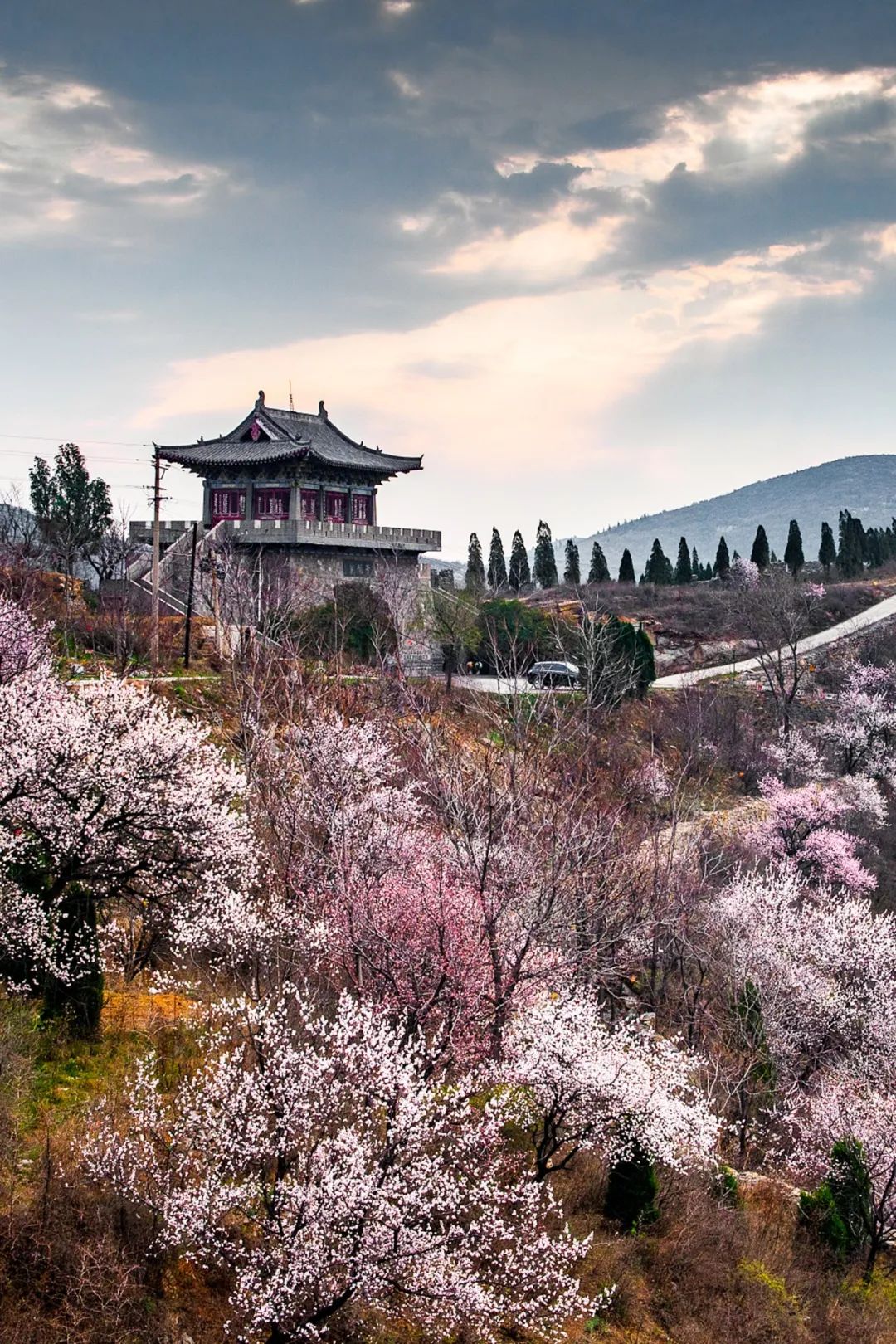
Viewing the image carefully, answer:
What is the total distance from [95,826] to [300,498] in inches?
1343

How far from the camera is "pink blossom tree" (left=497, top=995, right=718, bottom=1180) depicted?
13.9m

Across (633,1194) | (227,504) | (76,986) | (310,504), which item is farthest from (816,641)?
(76,986)

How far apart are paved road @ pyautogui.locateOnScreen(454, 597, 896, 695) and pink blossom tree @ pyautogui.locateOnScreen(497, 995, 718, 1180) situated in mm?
24247

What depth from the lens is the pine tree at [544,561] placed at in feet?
231

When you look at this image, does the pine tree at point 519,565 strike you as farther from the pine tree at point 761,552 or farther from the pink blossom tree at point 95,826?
the pink blossom tree at point 95,826

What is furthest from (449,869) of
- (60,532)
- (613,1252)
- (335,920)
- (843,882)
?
(60,532)

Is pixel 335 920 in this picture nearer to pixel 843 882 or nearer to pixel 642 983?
pixel 642 983

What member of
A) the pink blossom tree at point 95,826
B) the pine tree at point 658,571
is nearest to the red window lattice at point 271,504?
the pine tree at point 658,571

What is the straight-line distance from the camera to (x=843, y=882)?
3509cm

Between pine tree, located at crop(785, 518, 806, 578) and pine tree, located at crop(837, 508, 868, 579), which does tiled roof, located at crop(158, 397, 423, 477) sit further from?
pine tree, located at crop(837, 508, 868, 579)

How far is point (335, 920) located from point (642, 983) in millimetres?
10455

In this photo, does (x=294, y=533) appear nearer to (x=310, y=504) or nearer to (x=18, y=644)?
(x=310, y=504)

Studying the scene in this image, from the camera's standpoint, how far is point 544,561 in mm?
70938

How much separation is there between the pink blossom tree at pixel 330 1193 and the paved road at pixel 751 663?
1055 inches
